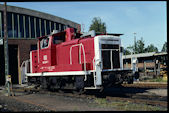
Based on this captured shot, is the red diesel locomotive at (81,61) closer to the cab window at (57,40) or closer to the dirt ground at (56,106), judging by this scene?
the cab window at (57,40)

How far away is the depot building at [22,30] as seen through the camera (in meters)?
27.2

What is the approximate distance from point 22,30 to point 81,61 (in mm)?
22954

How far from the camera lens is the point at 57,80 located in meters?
12.5

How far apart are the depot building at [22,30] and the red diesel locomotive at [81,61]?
14.2 meters

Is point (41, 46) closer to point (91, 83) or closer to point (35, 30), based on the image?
point (91, 83)

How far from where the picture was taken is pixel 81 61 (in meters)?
11.4

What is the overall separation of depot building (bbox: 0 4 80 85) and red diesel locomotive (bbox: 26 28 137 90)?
560 inches

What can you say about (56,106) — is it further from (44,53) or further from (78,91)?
(44,53)

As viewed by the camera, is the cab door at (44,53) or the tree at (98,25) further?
the tree at (98,25)

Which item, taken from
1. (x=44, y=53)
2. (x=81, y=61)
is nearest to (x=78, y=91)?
(x=81, y=61)

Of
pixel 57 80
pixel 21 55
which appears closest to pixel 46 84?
pixel 57 80

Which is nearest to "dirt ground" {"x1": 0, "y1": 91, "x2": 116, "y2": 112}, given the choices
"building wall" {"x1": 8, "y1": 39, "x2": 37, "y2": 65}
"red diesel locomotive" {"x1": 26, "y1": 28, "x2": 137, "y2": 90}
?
"red diesel locomotive" {"x1": 26, "y1": 28, "x2": 137, "y2": 90}

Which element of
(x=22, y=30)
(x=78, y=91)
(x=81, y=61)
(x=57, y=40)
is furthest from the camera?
(x=22, y=30)

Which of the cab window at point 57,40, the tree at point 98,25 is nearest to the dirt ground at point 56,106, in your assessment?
the cab window at point 57,40
